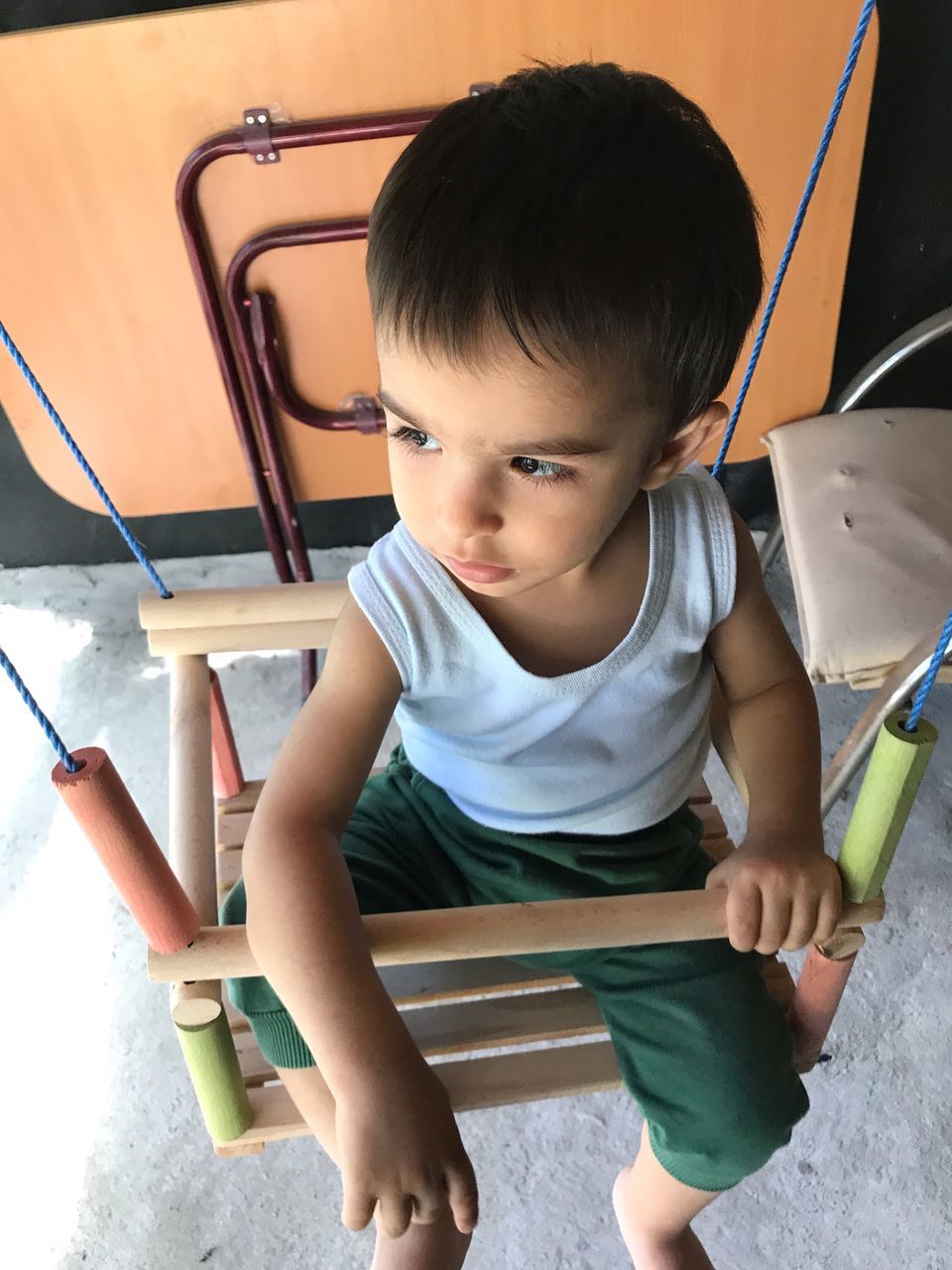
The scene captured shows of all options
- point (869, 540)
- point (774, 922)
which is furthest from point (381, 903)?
point (869, 540)

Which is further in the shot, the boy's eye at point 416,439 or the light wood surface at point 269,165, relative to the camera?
the light wood surface at point 269,165

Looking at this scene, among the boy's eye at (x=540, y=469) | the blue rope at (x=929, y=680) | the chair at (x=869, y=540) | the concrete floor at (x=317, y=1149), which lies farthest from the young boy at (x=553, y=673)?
the chair at (x=869, y=540)

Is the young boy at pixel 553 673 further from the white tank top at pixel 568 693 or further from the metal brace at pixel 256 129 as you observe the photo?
the metal brace at pixel 256 129

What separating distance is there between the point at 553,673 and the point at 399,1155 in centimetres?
37

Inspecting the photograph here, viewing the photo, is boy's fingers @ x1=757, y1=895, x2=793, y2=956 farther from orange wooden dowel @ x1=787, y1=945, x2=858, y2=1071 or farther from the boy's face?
the boy's face

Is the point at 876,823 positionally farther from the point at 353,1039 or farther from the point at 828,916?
the point at 353,1039

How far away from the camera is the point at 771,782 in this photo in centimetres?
81

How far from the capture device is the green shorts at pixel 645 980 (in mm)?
811

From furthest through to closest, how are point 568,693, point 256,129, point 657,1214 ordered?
point 256,129 < point 657,1214 < point 568,693

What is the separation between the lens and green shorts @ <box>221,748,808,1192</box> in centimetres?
81

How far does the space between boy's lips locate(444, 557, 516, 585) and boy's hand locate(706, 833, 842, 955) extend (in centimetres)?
25

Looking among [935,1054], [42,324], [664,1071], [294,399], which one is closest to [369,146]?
[294,399]

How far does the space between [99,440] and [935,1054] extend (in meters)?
1.44

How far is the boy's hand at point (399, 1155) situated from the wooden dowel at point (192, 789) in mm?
195
